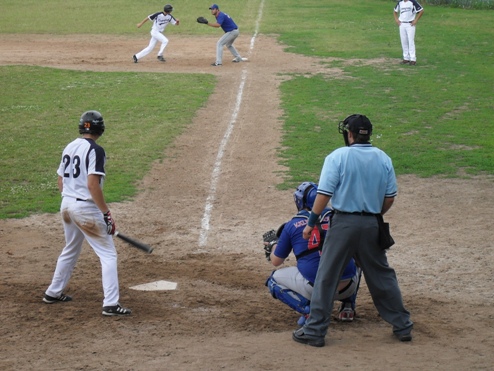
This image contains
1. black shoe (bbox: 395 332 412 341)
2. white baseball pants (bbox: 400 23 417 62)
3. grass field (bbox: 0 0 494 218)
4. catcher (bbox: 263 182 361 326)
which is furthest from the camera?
white baseball pants (bbox: 400 23 417 62)

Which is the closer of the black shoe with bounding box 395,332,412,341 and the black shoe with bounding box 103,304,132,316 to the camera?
the black shoe with bounding box 395,332,412,341

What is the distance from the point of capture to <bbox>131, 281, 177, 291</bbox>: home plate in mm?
9273

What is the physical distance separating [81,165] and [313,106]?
12677mm

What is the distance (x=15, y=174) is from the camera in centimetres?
1492

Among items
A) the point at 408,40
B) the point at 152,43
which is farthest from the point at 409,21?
the point at 152,43

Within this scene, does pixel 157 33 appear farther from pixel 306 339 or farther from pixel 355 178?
pixel 306 339

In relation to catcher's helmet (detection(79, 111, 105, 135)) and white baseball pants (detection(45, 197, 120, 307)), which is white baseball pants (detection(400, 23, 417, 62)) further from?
white baseball pants (detection(45, 197, 120, 307))

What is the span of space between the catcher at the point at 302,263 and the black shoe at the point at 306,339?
0.33 m

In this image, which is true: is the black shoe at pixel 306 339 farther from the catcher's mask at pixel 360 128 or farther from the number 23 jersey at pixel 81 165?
the number 23 jersey at pixel 81 165

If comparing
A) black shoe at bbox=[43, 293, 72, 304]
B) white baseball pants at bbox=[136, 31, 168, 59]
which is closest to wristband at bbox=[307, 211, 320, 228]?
black shoe at bbox=[43, 293, 72, 304]

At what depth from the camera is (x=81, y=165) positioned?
835 centimetres

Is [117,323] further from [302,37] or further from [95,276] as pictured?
[302,37]

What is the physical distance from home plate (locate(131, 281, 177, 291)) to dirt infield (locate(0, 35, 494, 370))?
107 millimetres

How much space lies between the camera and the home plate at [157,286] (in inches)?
365
